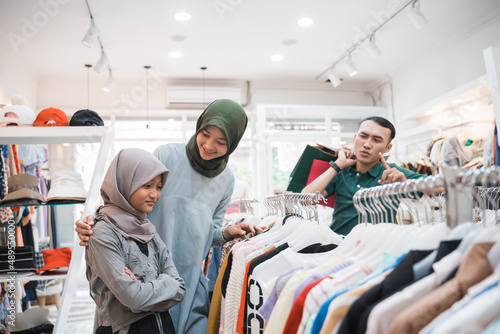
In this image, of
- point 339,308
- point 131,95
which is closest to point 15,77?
point 131,95

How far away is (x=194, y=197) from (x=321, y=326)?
3.51ft

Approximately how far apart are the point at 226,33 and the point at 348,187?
3.02 metres

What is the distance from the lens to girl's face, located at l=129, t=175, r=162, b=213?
1.44 m

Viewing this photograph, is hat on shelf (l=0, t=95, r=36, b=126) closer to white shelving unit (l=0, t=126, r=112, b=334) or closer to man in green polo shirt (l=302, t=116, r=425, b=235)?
white shelving unit (l=0, t=126, r=112, b=334)

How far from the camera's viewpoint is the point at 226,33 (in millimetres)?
4500

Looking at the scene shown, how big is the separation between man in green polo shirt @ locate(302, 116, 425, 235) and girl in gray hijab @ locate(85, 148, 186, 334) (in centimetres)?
80

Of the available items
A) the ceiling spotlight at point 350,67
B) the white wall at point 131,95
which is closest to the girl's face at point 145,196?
the ceiling spotlight at point 350,67

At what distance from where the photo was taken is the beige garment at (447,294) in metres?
0.57

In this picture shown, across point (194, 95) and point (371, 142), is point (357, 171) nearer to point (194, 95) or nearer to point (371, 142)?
point (371, 142)

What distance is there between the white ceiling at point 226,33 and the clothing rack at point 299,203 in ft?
8.84

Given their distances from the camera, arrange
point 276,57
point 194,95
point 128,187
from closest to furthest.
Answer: point 128,187 < point 276,57 < point 194,95

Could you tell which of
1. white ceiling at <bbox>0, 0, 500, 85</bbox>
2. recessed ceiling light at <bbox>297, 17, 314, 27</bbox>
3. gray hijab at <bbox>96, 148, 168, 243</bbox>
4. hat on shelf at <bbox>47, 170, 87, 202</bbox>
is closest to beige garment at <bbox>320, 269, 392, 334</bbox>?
gray hijab at <bbox>96, 148, 168, 243</bbox>

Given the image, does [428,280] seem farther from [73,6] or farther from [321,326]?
[73,6]

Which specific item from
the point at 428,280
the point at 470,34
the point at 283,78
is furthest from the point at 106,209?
the point at 283,78
